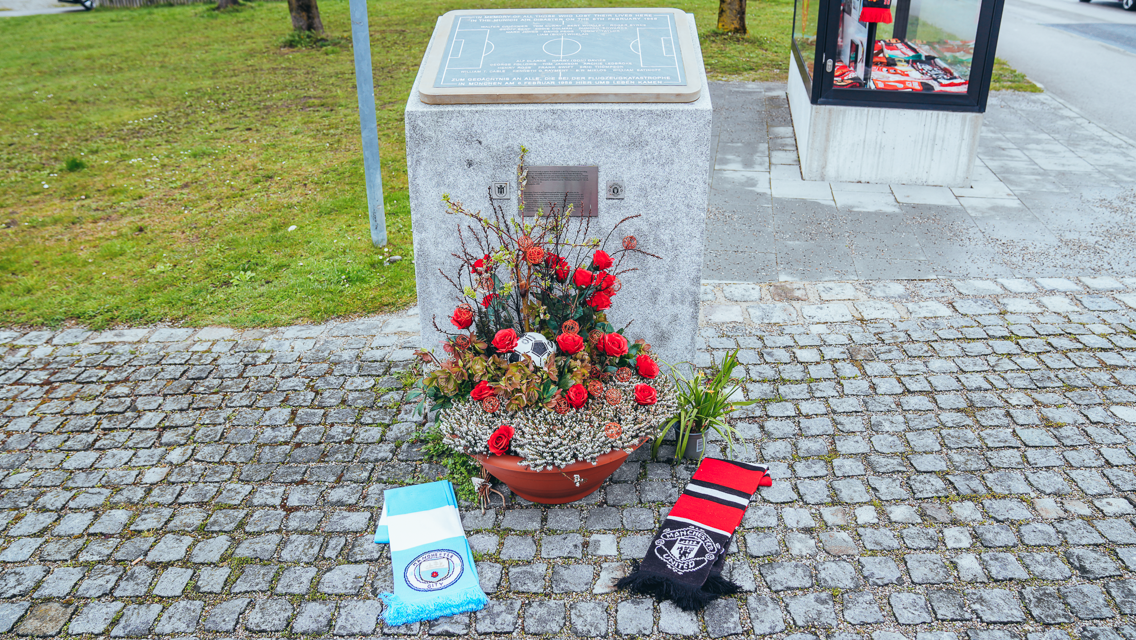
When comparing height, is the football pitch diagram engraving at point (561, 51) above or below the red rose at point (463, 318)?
above

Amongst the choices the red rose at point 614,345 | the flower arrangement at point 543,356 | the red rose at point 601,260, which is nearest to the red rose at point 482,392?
the flower arrangement at point 543,356

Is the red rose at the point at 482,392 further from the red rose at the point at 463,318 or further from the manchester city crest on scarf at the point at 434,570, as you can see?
the manchester city crest on scarf at the point at 434,570

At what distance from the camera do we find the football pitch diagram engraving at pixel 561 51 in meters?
3.91

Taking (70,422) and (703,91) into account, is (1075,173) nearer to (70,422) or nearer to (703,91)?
(703,91)

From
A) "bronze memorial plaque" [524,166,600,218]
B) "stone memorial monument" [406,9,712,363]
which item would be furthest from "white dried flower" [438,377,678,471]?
"bronze memorial plaque" [524,166,600,218]

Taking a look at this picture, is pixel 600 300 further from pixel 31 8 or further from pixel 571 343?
pixel 31 8

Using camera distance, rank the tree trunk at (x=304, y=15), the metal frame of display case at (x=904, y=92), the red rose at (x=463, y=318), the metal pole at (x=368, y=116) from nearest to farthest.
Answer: the red rose at (x=463, y=318), the metal pole at (x=368, y=116), the metal frame of display case at (x=904, y=92), the tree trunk at (x=304, y=15)

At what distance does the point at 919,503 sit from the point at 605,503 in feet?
5.00

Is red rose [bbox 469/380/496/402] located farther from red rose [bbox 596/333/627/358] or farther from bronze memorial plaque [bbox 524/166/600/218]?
bronze memorial plaque [bbox 524/166/600/218]

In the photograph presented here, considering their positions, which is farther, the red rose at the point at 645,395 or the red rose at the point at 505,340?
the red rose at the point at 645,395

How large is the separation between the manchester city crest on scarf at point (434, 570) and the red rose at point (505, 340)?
0.95 meters

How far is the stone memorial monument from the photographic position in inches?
150

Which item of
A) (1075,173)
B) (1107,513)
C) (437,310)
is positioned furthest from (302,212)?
(1075,173)

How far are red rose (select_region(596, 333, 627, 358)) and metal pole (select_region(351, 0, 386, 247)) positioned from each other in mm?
3241
